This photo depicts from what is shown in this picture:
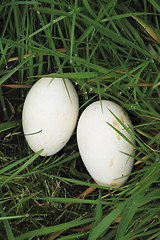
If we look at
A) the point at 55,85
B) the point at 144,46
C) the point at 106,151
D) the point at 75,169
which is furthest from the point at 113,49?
the point at 75,169

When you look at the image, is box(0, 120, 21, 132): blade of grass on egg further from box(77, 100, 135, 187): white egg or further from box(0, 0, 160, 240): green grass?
box(77, 100, 135, 187): white egg

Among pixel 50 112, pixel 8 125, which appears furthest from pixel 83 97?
pixel 8 125

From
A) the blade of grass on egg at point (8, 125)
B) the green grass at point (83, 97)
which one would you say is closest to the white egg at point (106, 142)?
the green grass at point (83, 97)

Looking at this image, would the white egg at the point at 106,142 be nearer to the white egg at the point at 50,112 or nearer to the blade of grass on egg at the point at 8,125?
the white egg at the point at 50,112

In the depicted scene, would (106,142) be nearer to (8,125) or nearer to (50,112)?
(50,112)

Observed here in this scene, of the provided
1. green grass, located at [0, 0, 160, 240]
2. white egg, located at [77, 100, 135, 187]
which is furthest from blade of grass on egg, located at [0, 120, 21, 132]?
white egg, located at [77, 100, 135, 187]

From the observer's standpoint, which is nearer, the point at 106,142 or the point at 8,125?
the point at 106,142
